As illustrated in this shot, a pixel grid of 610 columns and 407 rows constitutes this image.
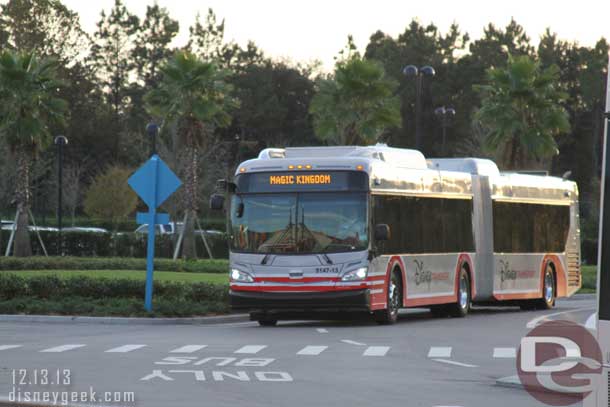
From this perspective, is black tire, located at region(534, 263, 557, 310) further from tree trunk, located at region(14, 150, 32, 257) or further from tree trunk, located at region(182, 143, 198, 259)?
tree trunk, located at region(14, 150, 32, 257)

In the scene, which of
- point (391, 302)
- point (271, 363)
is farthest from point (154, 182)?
point (271, 363)

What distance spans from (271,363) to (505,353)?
12.8ft

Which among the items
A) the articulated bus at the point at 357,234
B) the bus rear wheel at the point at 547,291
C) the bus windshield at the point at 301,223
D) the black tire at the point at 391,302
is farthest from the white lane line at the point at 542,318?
the bus windshield at the point at 301,223

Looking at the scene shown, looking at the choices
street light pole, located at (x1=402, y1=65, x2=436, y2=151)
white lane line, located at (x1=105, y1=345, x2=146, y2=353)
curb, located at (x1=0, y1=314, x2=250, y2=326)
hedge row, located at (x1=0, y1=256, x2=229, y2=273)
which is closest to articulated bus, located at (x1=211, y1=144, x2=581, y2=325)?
curb, located at (x1=0, y1=314, x2=250, y2=326)

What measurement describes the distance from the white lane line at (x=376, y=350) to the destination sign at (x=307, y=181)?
5.85 meters

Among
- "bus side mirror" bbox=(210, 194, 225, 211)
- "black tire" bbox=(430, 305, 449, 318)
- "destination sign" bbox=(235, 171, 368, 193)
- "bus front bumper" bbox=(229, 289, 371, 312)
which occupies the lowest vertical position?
"black tire" bbox=(430, 305, 449, 318)

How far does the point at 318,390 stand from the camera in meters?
14.7

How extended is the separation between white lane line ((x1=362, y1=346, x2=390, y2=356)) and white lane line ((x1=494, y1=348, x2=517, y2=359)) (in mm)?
1503

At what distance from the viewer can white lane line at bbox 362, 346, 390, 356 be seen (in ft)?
65.4

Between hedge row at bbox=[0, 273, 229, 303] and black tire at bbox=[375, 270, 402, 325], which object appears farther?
hedge row at bbox=[0, 273, 229, 303]

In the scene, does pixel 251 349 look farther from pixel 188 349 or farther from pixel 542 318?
pixel 542 318

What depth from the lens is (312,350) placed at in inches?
809

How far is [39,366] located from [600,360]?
9.68 metres

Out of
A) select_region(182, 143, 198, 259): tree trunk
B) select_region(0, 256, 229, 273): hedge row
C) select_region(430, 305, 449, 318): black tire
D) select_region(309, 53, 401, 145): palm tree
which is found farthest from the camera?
select_region(182, 143, 198, 259): tree trunk
